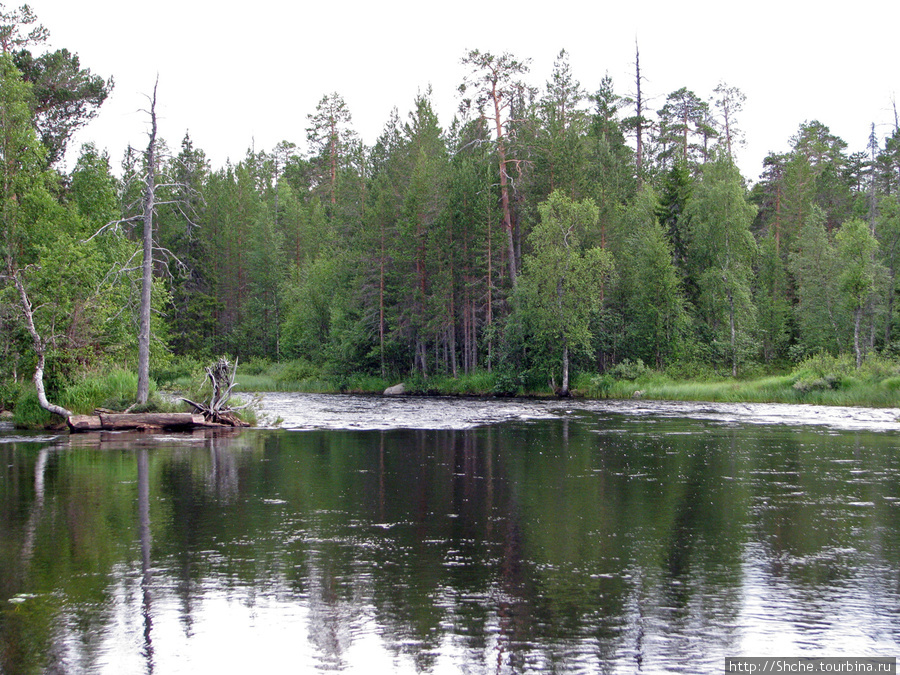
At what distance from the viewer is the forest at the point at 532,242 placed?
3853cm

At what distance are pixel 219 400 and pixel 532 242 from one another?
26422 mm

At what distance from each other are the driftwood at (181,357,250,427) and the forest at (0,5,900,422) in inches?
233

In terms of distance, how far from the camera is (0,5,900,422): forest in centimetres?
3853

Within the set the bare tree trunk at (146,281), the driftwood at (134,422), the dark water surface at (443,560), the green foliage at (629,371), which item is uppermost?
the bare tree trunk at (146,281)

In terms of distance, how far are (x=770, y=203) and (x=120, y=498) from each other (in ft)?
211

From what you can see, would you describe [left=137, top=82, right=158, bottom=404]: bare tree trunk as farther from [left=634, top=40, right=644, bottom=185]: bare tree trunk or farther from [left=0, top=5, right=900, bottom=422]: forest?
[left=634, top=40, right=644, bottom=185]: bare tree trunk

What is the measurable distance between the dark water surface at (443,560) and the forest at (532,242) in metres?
17.9

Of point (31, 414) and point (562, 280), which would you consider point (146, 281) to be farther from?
point (562, 280)

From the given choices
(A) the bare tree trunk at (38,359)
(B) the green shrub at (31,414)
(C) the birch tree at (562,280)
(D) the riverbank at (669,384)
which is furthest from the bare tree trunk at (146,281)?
(C) the birch tree at (562,280)

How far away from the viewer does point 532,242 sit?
46.4 m

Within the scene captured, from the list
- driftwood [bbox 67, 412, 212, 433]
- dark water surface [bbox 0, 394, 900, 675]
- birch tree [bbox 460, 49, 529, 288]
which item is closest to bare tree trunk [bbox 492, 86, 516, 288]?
birch tree [bbox 460, 49, 529, 288]

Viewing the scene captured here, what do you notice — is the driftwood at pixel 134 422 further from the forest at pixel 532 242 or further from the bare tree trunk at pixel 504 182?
the bare tree trunk at pixel 504 182

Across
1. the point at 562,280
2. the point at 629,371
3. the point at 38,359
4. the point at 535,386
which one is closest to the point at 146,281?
the point at 38,359

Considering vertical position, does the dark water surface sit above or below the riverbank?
below
